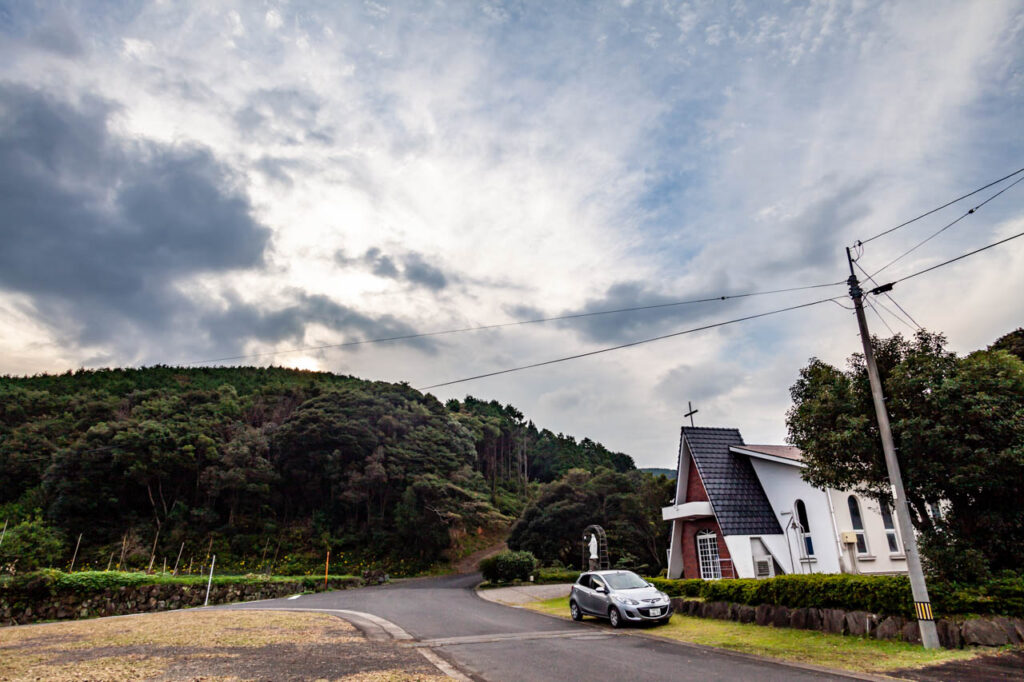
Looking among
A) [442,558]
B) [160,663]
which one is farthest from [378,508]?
[160,663]

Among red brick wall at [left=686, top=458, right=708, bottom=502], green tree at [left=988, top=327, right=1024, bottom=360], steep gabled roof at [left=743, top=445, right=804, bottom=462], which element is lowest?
red brick wall at [left=686, top=458, right=708, bottom=502]

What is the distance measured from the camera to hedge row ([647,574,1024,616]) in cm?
934

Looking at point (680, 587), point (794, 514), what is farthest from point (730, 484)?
point (680, 587)

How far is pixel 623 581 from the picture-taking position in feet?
49.1

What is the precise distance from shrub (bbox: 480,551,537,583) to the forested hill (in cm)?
1140

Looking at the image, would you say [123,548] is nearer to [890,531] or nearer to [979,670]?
[890,531]

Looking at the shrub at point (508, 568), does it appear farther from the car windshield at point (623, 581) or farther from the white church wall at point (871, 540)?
the white church wall at point (871, 540)

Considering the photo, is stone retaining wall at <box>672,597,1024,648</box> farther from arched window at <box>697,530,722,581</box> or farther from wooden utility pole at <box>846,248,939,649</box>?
arched window at <box>697,530,722,581</box>

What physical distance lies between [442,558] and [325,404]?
635 inches

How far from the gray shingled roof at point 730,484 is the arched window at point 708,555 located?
4.09 feet

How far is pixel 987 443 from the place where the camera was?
33.7 ft

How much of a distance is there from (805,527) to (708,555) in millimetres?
3539

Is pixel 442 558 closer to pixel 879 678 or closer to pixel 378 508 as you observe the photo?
pixel 378 508

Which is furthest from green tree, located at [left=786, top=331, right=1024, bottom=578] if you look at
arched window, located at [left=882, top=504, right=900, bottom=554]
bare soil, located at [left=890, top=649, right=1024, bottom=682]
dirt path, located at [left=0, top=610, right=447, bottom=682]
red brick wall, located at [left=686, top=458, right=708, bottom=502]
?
dirt path, located at [left=0, top=610, right=447, bottom=682]
